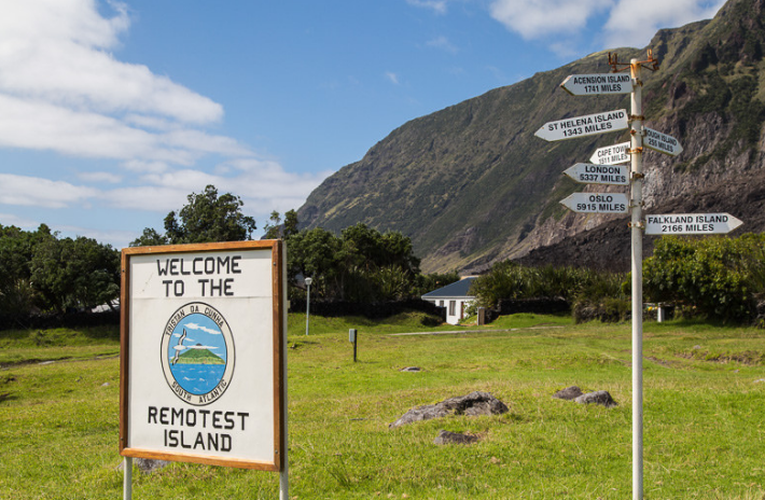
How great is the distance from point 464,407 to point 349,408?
238cm

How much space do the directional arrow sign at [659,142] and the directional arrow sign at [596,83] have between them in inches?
17.4

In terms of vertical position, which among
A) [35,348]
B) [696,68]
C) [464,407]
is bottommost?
[35,348]

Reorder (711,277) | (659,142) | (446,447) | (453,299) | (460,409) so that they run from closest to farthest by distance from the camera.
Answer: (659,142)
(446,447)
(460,409)
(711,277)
(453,299)

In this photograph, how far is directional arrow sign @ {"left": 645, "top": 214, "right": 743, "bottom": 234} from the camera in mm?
4988

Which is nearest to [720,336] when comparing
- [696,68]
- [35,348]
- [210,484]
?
[210,484]

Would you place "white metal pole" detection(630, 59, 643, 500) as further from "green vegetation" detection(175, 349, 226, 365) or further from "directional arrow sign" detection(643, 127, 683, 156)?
"green vegetation" detection(175, 349, 226, 365)

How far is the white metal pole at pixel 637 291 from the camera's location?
468 cm

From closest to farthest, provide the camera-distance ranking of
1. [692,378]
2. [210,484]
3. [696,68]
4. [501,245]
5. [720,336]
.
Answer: [210,484], [692,378], [720,336], [696,68], [501,245]

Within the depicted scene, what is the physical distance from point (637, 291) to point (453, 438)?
3.13m

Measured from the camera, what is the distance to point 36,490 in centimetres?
602

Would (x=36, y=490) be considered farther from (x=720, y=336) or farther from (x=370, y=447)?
(x=720, y=336)

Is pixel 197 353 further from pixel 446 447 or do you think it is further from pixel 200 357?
pixel 446 447

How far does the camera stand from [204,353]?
13.9ft

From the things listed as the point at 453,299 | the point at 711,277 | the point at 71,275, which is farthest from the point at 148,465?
the point at 453,299
